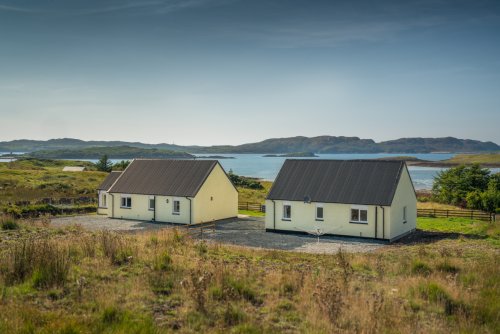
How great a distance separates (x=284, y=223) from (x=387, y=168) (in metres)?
8.34

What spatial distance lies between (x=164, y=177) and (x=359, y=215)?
1761 cm

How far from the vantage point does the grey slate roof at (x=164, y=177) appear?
36312 millimetres

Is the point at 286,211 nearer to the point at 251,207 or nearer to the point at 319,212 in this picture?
the point at 319,212

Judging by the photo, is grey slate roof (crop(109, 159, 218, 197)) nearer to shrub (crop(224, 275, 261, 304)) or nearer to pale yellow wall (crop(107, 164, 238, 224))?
pale yellow wall (crop(107, 164, 238, 224))

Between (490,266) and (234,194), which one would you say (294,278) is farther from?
(234,194)

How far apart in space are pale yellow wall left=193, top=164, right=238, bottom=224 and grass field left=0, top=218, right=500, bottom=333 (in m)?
21.9

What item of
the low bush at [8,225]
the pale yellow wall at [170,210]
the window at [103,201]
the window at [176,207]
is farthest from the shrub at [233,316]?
the window at [103,201]

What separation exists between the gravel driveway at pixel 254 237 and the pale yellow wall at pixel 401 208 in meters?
2.22

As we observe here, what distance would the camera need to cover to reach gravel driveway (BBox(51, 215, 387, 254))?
84.7ft

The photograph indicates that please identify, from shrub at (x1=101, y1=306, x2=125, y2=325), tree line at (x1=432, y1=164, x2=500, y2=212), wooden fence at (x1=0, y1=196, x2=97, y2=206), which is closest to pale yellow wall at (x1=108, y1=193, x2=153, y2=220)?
wooden fence at (x1=0, y1=196, x2=97, y2=206)

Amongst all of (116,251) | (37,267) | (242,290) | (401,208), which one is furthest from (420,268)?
(401,208)

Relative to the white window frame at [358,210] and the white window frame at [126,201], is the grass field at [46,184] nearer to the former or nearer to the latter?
the white window frame at [126,201]

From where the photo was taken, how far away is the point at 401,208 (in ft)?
99.5

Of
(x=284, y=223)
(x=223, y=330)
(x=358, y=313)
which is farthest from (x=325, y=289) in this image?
(x=284, y=223)
